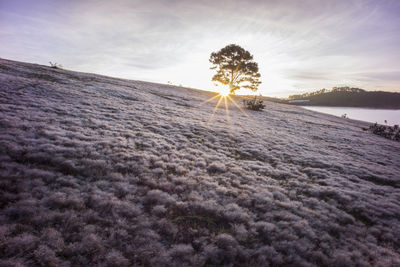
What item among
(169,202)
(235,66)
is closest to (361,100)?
(235,66)

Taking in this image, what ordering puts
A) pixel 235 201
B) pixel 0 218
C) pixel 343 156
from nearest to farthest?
pixel 0 218, pixel 235 201, pixel 343 156

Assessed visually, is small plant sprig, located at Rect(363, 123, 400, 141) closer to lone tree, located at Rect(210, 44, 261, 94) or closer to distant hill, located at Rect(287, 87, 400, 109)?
lone tree, located at Rect(210, 44, 261, 94)

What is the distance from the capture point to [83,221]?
6027 millimetres

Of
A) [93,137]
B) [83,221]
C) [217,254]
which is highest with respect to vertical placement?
[93,137]

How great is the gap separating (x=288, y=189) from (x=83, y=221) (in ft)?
33.5

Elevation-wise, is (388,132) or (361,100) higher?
(361,100)

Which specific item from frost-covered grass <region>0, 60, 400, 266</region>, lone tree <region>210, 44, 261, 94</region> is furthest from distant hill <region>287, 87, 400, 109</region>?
frost-covered grass <region>0, 60, 400, 266</region>

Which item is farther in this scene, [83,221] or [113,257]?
[83,221]

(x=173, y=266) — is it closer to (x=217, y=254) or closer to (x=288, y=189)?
(x=217, y=254)

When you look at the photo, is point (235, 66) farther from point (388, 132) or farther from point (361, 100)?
point (361, 100)

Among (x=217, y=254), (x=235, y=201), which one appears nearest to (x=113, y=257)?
(x=217, y=254)

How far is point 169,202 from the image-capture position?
7789 mm

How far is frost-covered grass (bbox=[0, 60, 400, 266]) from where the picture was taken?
549cm

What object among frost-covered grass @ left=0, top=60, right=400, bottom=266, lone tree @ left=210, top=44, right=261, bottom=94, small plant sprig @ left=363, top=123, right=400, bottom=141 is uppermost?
lone tree @ left=210, top=44, right=261, bottom=94
